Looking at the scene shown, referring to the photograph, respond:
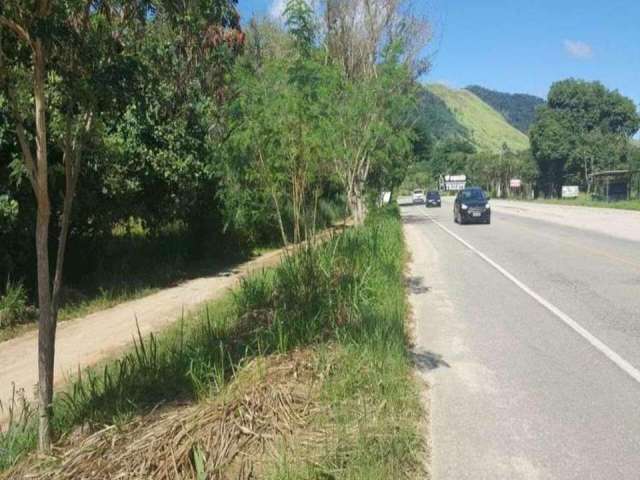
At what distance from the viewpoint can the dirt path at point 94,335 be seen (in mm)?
7734

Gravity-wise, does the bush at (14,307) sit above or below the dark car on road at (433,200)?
above

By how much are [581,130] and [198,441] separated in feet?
268

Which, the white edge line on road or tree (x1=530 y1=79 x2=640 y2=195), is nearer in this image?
the white edge line on road

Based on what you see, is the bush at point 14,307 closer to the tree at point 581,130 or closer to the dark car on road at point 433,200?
the dark car on road at point 433,200

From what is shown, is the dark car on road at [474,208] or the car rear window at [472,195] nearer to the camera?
the dark car on road at [474,208]

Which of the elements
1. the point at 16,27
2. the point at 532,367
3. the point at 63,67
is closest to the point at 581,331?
the point at 532,367

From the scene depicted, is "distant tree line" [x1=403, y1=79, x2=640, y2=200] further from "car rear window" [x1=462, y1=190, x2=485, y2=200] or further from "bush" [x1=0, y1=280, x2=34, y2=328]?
"bush" [x1=0, y1=280, x2=34, y2=328]

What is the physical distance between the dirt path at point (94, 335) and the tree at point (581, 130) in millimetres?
70418

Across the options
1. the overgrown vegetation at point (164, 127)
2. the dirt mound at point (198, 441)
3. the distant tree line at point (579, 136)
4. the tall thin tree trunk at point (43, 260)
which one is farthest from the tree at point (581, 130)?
the tall thin tree trunk at point (43, 260)

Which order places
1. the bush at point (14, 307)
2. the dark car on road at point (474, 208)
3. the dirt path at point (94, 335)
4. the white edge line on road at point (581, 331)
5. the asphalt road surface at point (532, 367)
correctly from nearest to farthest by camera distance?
the asphalt road surface at point (532, 367), the white edge line on road at point (581, 331), the dirt path at point (94, 335), the bush at point (14, 307), the dark car on road at point (474, 208)

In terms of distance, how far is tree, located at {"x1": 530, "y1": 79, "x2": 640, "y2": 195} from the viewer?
74812 millimetres

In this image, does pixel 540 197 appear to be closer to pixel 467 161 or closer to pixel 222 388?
pixel 467 161

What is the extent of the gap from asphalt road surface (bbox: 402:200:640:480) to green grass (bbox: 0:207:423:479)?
0.42 m

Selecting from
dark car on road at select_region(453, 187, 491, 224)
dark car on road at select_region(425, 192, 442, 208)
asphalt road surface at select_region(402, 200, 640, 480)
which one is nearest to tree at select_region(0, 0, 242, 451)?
asphalt road surface at select_region(402, 200, 640, 480)
